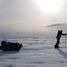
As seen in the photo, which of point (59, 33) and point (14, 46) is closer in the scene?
point (14, 46)

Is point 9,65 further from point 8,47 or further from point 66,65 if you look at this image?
point 8,47

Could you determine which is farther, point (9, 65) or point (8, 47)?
point (8, 47)

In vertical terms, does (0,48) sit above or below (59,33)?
below

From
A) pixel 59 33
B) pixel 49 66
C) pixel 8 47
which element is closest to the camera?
pixel 49 66

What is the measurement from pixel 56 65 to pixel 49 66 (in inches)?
27.6

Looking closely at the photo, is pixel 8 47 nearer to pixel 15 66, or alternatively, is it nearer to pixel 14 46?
pixel 14 46

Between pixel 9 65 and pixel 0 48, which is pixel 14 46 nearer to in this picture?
pixel 0 48

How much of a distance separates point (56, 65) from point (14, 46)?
1552 centimetres

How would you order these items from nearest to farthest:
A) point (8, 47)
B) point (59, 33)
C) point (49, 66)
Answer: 1. point (49, 66)
2. point (8, 47)
3. point (59, 33)

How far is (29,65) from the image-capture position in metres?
16.2

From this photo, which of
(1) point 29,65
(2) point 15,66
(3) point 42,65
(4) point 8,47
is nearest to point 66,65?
(3) point 42,65

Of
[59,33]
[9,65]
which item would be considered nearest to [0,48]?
[59,33]

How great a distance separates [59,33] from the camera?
3331 cm

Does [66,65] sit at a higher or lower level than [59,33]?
lower
